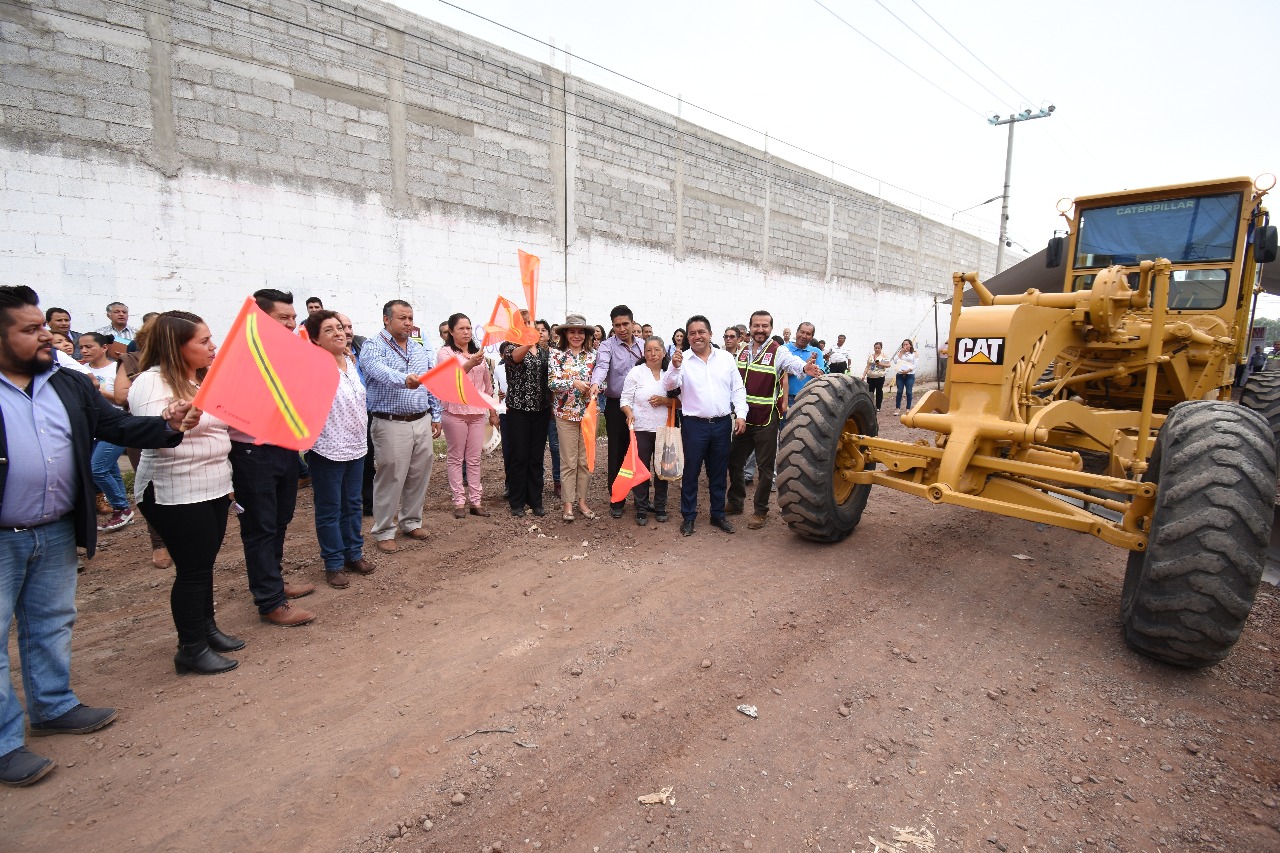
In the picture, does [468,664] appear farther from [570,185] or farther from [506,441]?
[570,185]

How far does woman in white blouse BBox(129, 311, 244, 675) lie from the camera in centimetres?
301

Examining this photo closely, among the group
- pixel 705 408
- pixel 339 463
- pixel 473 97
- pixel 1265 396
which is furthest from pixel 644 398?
pixel 473 97

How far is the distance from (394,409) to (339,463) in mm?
698

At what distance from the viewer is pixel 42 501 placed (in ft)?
8.25

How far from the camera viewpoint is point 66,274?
650 cm

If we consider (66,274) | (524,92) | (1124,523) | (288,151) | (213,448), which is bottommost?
(1124,523)

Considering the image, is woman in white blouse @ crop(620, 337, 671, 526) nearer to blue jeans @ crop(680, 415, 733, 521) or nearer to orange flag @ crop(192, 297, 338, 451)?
blue jeans @ crop(680, 415, 733, 521)

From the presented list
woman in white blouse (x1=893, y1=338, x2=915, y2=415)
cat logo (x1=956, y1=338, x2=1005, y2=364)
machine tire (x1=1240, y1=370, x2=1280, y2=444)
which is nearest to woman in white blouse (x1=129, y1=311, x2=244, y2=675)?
cat logo (x1=956, y1=338, x2=1005, y2=364)

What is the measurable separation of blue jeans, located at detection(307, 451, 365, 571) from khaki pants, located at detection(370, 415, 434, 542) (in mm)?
395

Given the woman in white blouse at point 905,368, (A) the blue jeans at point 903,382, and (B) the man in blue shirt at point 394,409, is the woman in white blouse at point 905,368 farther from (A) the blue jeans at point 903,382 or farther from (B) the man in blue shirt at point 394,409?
(B) the man in blue shirt at point 394,409

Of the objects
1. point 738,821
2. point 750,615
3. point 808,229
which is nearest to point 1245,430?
point 750,615

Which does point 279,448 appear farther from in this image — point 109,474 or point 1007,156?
point 1007,156

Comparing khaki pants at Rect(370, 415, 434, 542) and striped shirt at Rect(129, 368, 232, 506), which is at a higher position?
striped shirt at Rect(129, 368, 232, 506)

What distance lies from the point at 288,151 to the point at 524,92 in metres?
3.99
